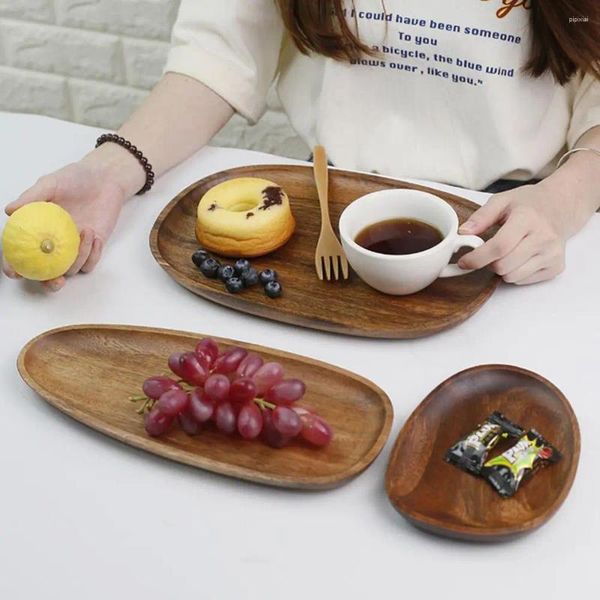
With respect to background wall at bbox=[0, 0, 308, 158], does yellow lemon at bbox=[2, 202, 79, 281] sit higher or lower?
higher

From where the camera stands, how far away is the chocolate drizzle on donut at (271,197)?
106 cm

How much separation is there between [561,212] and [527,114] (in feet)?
0.77

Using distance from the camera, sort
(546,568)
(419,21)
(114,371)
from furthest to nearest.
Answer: (419,21), (114,371), (546,568)

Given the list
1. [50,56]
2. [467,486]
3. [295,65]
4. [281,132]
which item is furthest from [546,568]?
[50,56]

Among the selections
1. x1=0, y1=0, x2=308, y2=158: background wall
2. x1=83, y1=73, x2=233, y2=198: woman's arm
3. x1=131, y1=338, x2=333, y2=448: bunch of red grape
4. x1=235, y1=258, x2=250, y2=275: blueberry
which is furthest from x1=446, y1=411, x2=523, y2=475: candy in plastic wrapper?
x1=0, y1=0, x2=308, y2=158: background wall

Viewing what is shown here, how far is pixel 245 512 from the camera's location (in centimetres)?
76

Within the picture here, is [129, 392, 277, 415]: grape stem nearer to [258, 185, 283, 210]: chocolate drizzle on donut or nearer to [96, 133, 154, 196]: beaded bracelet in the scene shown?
[258, 185, 283, 210]: chocolate drizzle on donut

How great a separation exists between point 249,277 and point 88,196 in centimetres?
26

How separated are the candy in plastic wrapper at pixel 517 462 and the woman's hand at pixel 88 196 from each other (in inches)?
20.3

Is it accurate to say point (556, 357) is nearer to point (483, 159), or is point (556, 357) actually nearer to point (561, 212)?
point (561, 212)

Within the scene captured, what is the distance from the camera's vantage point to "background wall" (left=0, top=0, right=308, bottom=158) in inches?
78.1

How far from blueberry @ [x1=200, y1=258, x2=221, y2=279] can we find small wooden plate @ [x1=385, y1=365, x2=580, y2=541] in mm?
296

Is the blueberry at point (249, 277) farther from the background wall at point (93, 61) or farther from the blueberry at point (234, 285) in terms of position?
the background wall at point (93, 61)

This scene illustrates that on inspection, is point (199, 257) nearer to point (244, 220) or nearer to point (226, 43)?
point (244, 220)
